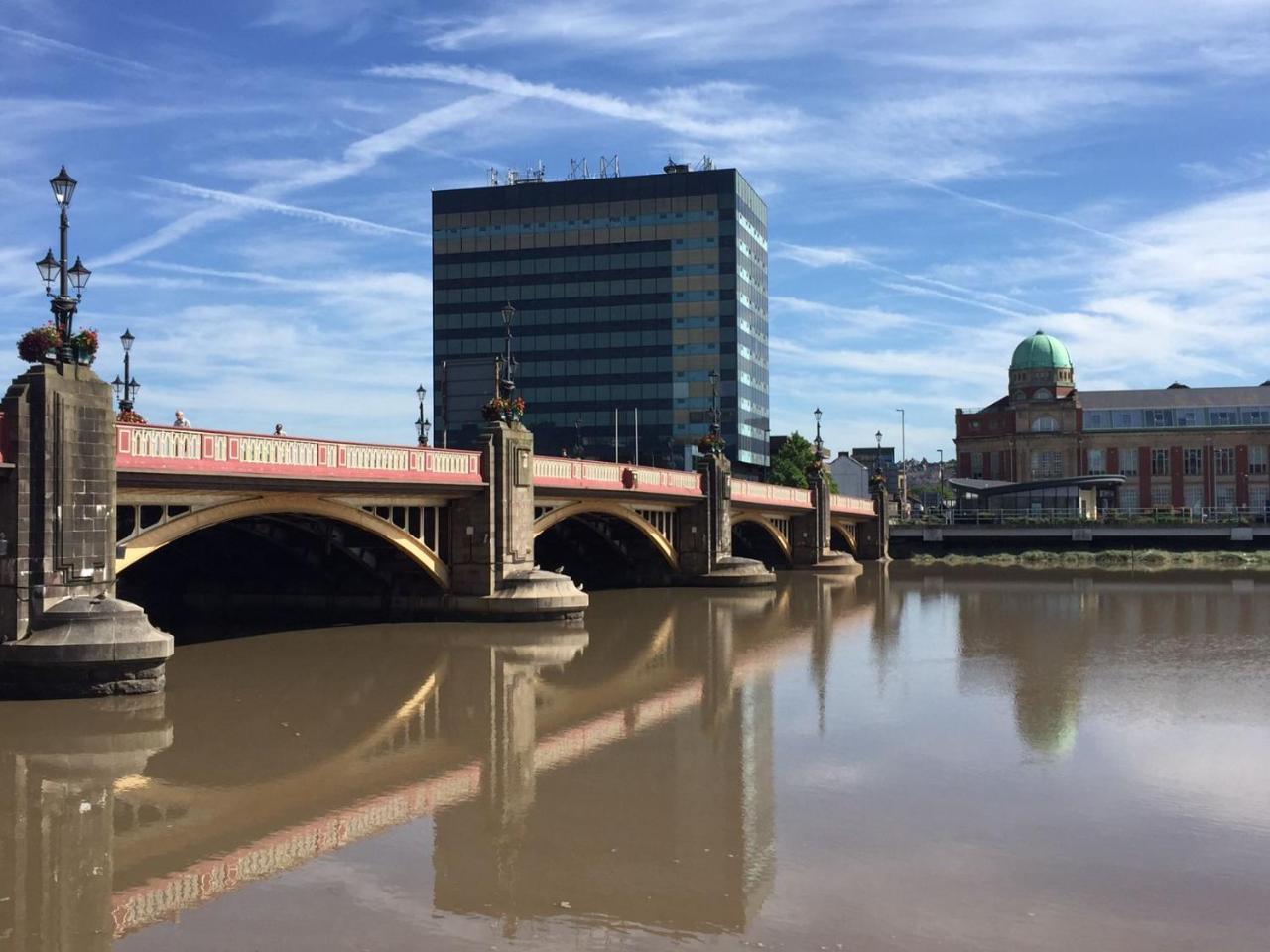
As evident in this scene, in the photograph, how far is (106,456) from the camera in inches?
896

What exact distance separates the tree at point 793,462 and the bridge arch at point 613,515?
4941 cm

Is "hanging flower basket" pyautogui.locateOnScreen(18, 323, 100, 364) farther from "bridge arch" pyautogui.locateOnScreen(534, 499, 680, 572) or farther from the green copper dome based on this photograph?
the green copper dome

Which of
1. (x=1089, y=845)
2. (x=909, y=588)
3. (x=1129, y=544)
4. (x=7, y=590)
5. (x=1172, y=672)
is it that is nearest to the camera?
(x=1089, y=845)

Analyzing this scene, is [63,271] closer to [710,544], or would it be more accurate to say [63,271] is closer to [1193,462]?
[710,544]

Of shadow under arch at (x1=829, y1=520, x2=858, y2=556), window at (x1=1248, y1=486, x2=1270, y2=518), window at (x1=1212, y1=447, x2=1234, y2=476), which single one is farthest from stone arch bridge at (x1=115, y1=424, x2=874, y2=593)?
window at (x1=1248, y1=486, x2=1270, y2=518)

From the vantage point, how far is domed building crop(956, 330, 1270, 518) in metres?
112

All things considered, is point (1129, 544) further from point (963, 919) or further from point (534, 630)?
point (963, 919)

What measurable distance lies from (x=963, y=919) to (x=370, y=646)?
2241 centimetres

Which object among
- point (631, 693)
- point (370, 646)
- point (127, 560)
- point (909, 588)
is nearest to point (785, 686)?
point (631, 693)

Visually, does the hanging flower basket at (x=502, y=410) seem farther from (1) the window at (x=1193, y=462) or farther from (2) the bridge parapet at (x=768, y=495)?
(1) the window at (x=1193, y=462)

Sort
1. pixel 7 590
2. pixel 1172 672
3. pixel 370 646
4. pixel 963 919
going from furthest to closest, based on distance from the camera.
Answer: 1. pixel 370 646
2. pixel 1172 672
3. pixel 7 590
4. pixel 963 919

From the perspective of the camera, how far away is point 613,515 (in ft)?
157

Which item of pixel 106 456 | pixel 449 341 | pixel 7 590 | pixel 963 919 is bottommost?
pixel 963 919

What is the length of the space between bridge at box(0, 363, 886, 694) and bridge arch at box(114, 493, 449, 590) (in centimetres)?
6
